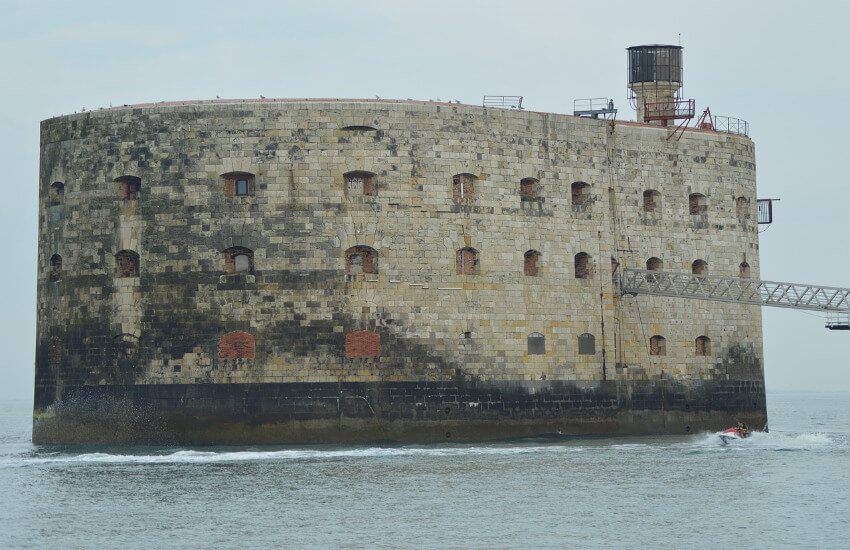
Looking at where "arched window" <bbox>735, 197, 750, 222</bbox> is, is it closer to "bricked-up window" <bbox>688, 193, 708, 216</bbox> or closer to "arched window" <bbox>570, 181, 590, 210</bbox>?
"bricked-up window" <bbox>688, 193, 708, 216</bbox>

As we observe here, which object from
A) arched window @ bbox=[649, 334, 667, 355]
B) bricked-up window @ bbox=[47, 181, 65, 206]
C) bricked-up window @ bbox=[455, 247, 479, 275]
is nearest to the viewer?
bricked-up window @ bbox=[455, 247, 479, 275]

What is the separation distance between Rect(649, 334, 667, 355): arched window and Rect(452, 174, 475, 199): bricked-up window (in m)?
8.65

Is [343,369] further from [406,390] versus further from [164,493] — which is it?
[164,493]

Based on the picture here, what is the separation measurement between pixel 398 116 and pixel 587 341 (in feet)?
31.6

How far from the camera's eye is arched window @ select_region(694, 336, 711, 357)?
169 ft

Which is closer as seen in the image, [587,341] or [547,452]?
[547,452]

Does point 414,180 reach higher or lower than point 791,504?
higher

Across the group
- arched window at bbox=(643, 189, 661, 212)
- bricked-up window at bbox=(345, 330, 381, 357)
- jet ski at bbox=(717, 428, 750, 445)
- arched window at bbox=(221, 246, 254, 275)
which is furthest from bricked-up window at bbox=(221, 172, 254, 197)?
jet ski at bbox=(717, 428, 750, 445)

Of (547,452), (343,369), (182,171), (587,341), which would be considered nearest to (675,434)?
(587,341)

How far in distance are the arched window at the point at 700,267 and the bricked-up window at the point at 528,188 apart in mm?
7437

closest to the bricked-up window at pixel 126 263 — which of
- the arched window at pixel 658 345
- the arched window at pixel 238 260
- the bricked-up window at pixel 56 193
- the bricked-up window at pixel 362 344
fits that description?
the arched window at pixel 238 260

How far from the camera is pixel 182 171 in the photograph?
4525cm

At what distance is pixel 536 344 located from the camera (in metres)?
47.2

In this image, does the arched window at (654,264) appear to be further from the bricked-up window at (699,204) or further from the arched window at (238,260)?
the arched window at (238,260)
